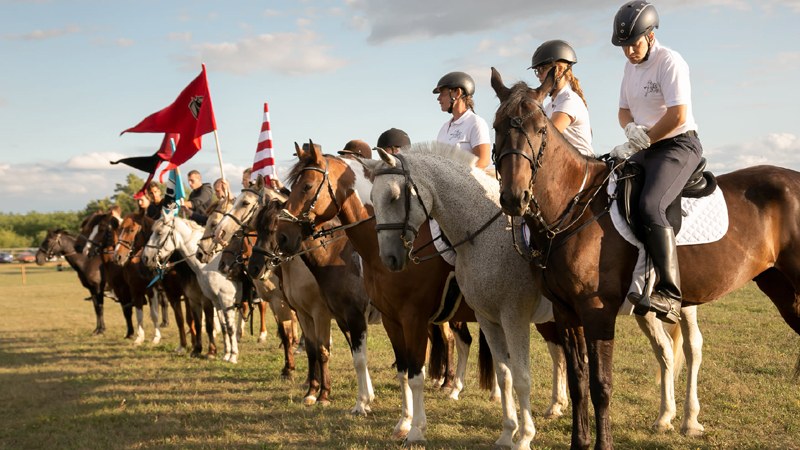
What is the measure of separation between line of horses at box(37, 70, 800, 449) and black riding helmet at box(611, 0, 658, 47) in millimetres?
878

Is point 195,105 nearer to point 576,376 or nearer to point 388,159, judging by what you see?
point 388,159

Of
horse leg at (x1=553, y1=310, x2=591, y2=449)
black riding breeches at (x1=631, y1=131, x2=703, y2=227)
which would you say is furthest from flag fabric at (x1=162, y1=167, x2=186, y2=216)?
black riding breeches at (x1=631, y1=131, x2=703, y2=227)

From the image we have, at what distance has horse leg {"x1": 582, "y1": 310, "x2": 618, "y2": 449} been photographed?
15.2ft

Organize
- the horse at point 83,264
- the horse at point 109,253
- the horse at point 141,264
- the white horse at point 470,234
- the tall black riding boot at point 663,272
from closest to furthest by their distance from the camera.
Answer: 1. the tall black riding boot at point 663,272
2. the white horse at point 470,234
3. the horse at point 141,264
4. the horse at point 109,253
5. the horse at point 83,264

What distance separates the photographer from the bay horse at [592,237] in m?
4.50

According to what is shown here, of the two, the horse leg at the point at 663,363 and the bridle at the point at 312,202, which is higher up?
the bridle at the point at 312,202

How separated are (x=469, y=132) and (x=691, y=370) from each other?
3259 millimetres

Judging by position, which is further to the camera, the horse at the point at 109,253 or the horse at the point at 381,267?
the horse at the point at 109,253

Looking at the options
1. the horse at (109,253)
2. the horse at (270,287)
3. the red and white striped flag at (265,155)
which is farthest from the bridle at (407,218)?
the horse at (109,253)

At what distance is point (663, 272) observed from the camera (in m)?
4.66

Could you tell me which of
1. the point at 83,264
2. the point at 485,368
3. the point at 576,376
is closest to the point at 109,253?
the point at 83,264

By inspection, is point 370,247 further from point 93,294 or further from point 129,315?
point 93,294

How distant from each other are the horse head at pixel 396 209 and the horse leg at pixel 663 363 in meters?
2.55

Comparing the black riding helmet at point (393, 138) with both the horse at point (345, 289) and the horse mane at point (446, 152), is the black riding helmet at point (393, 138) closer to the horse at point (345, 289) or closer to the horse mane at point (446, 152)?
the horse at point (345, 289)
